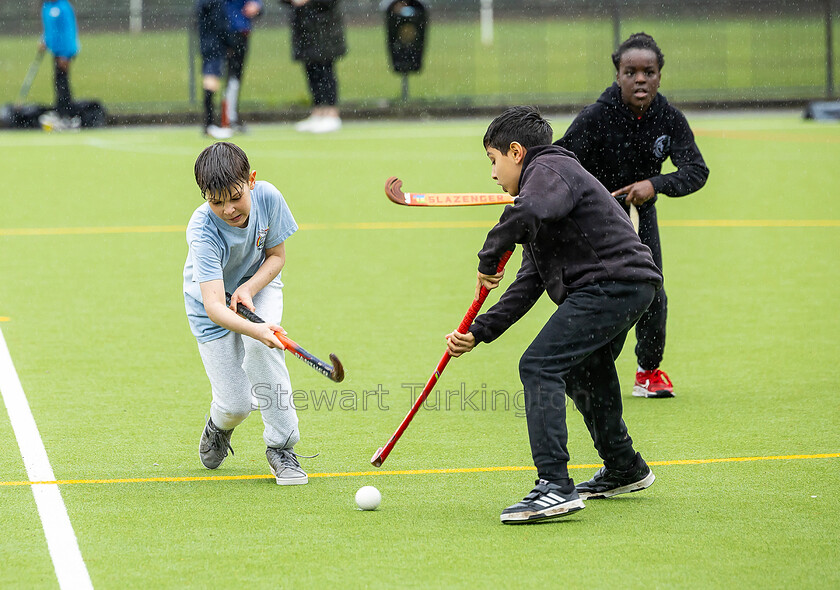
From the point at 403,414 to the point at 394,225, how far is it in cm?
554

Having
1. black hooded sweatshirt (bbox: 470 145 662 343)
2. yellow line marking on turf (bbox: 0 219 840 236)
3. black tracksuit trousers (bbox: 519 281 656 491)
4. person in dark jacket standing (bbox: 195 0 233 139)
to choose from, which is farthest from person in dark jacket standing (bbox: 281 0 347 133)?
black tracksuit trousers (bbox: 519 281 656 491)

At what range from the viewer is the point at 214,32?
16234 millimetres

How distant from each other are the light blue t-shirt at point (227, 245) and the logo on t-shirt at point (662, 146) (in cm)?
192

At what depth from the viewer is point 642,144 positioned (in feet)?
19.5

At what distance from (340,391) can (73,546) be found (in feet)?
7.36

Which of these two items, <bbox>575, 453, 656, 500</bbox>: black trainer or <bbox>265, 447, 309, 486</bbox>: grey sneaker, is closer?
<bbox>575, 453, 656, 500</bbox>: black trainer

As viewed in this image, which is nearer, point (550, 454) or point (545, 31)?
point (550, 454)

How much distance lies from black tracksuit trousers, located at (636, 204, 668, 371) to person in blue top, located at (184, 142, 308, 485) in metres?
1.85

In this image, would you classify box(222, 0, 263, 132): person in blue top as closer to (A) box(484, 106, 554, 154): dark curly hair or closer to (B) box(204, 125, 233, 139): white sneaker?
(B) box(204, 125, 233, 139): white sneaker

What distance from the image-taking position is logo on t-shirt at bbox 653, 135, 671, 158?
593cm

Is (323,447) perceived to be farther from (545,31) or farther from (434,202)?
(545,31)

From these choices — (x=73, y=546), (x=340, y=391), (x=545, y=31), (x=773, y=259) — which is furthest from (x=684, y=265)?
(x=545, y=31)

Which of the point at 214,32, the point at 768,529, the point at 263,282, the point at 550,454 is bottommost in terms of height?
the point at 768,529

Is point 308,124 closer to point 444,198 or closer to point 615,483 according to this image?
point 444,198
